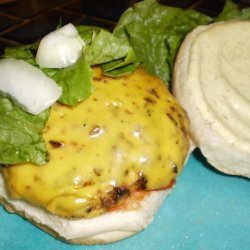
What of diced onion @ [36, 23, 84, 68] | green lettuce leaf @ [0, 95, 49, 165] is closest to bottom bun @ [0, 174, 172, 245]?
green lettuce leaf @ [0, 95, 49, 165]

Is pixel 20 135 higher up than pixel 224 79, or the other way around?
pixel 20 135

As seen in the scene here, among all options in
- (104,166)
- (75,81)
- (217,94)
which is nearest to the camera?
(104,166)

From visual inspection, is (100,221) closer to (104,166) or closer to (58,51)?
(104,166)

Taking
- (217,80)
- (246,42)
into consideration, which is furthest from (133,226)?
(246,42)

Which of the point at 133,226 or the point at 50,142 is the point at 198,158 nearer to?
the point at 133,226

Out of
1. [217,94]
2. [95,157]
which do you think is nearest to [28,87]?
[95,157]

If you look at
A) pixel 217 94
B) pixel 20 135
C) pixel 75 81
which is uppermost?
pixel 75 81
